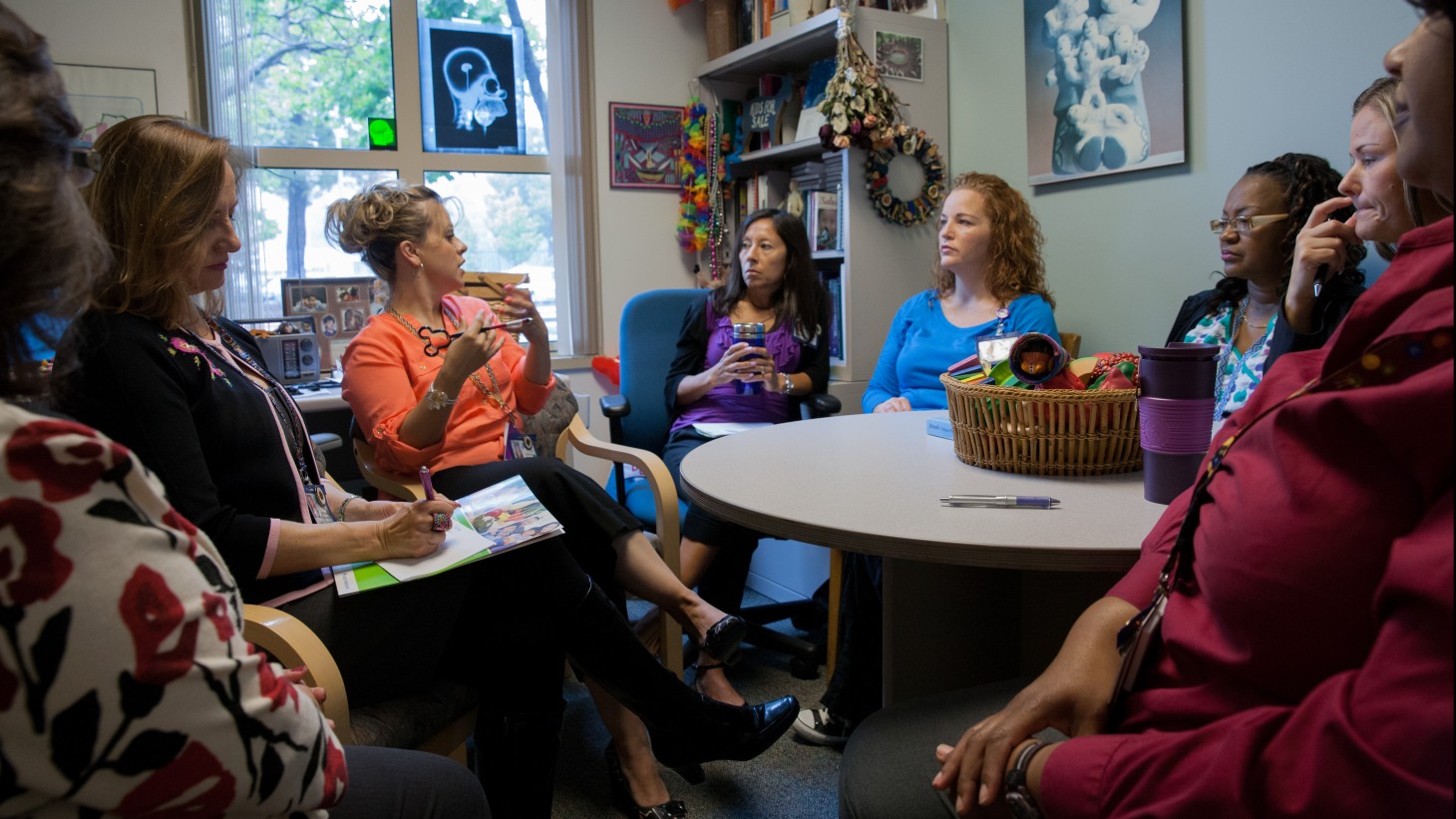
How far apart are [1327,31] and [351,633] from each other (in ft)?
8.17

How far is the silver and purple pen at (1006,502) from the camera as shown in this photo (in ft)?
4.05

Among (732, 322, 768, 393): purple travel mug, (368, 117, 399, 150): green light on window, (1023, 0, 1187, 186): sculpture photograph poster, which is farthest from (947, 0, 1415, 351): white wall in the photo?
(368, 117, 399, 150): green light on window

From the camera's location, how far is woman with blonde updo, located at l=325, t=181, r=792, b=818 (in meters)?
1.93

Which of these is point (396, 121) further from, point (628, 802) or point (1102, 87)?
point (628, 802)

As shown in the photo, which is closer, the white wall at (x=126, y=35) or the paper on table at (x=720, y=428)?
the paper on table at (x=720, y=428)

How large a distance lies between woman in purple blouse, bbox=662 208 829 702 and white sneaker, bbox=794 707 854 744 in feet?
2.75

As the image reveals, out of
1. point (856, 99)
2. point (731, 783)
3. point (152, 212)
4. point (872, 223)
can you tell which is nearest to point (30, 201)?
point (152, 212)

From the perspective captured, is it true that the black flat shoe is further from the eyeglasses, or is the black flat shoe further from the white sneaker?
the eyeglasses

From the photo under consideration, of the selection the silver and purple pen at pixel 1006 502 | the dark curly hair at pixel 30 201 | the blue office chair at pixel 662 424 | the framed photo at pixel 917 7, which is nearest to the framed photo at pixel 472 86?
the blue office chair at pixel 662 424

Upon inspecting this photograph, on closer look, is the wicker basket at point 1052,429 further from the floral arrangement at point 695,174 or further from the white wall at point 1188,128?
the floral arrangement at point 695,174

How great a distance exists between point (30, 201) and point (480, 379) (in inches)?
60.1

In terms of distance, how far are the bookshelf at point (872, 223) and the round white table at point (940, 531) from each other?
5.41ft

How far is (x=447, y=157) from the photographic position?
3.89 m

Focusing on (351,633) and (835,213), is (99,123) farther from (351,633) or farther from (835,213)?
(351,633)
